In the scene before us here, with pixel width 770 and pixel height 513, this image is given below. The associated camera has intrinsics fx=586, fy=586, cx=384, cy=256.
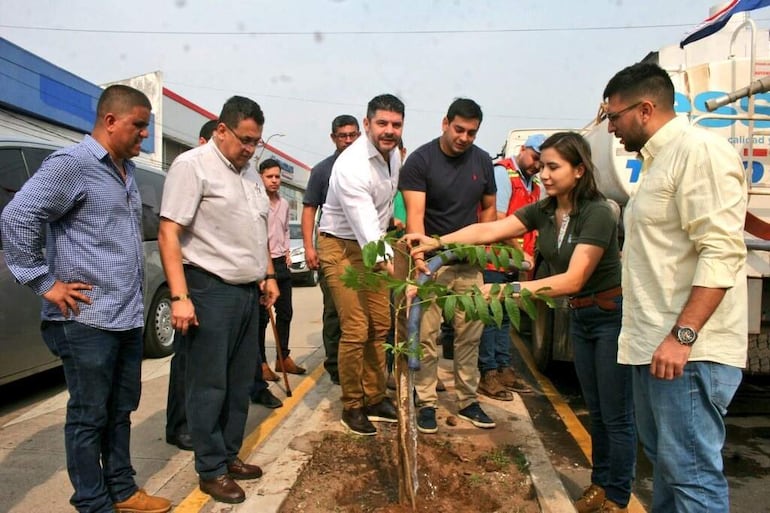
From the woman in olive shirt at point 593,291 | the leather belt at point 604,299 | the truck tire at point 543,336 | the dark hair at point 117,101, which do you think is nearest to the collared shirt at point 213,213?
the dark hair at point 117,101

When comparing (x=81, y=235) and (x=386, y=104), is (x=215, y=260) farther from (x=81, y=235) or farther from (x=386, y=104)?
(x=386, y=104)

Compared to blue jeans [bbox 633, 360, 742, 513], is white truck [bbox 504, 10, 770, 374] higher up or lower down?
higher up

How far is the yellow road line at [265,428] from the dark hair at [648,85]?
2758 millimetres

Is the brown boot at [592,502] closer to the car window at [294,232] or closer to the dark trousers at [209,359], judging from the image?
the dark trousers at [209,359]

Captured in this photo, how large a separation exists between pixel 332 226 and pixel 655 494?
2487 mm

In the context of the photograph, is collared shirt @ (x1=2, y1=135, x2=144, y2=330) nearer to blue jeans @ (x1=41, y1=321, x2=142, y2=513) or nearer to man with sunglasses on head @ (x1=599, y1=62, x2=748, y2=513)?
blue jeans @ (x1=41, y1=321, x2=142, y2=513)

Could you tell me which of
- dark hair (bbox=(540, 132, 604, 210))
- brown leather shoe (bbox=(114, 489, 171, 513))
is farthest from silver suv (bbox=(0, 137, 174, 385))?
dark hair (bbox=(540, 132, 604, 210))

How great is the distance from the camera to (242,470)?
3.22m

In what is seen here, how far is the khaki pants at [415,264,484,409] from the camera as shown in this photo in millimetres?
3975

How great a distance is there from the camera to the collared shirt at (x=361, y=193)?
356cm

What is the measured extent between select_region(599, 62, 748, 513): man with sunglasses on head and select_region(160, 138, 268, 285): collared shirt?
1.85m

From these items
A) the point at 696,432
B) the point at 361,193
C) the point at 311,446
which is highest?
the point at 361,193

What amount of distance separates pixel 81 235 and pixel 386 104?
193cm

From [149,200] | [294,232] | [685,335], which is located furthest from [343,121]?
[294,232]
